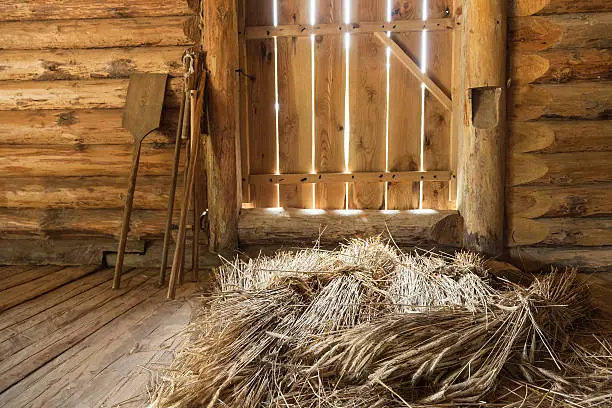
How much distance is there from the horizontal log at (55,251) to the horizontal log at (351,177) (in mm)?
1173

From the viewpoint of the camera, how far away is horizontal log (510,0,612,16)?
3.20 metres

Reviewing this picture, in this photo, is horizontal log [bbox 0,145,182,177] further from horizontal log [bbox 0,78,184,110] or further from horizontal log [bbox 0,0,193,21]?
horizontal log [bbox 0,0,193,21]

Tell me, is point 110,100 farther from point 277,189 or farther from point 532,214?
point 532,214

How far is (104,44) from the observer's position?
139 inches

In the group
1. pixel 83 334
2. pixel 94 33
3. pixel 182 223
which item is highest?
pixel 94 33

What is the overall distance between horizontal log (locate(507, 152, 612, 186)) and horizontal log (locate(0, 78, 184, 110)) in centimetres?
226

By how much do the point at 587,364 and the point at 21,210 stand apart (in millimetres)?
3592

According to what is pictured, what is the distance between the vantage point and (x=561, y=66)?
3248 millimetres

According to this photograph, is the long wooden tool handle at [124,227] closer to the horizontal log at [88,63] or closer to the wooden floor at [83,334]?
the wooden floor at [83,334]

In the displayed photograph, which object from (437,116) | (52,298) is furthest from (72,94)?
(437,116)

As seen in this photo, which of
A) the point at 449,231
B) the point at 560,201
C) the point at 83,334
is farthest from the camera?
the point at 449,231

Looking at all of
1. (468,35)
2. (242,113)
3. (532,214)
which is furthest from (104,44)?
(532,214)

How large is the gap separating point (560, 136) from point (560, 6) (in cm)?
79

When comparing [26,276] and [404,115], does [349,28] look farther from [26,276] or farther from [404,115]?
[26,276]
